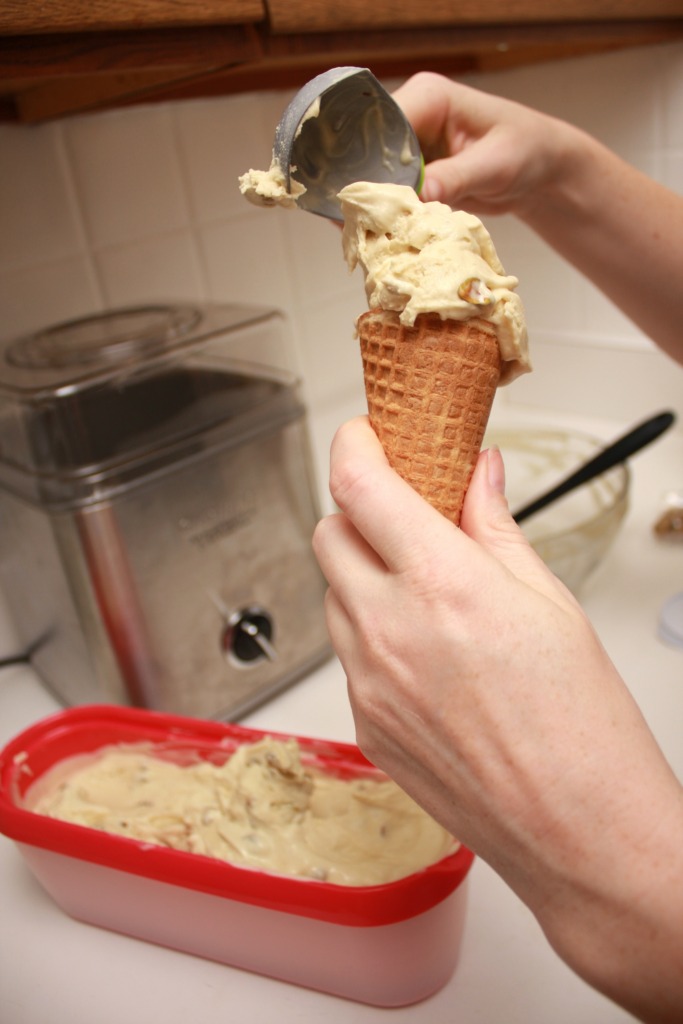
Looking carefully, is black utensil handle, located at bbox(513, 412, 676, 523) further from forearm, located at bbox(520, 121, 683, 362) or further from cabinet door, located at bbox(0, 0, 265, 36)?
cabinet door, located at bbox(0, 0, 265, 36)

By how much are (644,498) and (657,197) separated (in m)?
0.41

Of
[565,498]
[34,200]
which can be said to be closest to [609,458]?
[565,498]

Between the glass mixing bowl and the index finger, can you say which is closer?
the index finger

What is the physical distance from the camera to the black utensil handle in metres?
0.83

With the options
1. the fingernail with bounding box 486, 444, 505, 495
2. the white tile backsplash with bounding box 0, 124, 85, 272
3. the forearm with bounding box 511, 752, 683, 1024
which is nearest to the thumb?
the fingernail with bounding box 486, 444, 505, 495

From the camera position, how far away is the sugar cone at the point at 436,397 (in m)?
0.43

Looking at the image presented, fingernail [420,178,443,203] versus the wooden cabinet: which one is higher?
the wooden cabinet

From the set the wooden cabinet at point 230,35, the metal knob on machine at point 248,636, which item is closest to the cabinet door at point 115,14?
the wooden cabinet at point 230,35

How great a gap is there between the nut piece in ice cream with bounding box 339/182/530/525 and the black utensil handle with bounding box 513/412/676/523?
410 millimetres

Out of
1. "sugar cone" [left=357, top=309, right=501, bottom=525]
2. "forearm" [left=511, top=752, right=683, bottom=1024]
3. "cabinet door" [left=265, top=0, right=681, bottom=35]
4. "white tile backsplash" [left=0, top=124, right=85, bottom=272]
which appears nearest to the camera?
"forearm" [left=511, top=752, right=683, bottom=1024]

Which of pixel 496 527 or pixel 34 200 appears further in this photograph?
pixel 34 200

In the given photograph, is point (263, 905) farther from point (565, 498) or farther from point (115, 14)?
point (565, 498)

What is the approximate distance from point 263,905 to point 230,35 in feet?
2.02

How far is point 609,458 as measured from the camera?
33.2 inches
